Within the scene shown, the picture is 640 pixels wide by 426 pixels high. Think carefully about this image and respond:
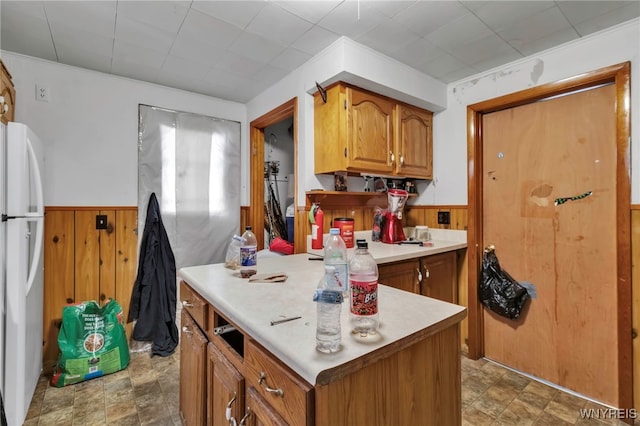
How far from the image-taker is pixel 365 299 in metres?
0.82

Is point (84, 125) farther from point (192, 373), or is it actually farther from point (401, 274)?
point (401, 274)

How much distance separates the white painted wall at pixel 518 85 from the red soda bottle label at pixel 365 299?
6.24ft

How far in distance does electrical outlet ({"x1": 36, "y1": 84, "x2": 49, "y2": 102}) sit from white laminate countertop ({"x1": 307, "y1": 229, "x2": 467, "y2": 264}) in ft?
7.23

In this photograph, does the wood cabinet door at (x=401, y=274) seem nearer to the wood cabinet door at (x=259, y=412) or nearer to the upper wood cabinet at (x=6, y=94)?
the wood cabinet door at (x=259, y=412)

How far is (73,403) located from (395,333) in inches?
85.2

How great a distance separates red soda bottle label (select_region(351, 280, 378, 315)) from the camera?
82 centimetres

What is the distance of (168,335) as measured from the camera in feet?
8.19

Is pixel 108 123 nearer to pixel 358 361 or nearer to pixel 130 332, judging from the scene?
pixel 130 332

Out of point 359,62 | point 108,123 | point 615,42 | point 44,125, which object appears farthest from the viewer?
point 108,123

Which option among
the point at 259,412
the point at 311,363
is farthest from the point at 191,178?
the point at 311,363

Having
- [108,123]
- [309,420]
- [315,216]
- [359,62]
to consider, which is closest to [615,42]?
[359,62]

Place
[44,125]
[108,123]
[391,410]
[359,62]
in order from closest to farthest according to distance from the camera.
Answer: [391,410] < [359,62] < [44,125] < [108,123]

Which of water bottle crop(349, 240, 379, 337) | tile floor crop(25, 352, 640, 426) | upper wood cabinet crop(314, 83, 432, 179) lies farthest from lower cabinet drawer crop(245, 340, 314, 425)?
upper wood cabinet crop(314, 83, 432, 179)

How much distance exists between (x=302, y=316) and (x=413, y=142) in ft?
6.79
